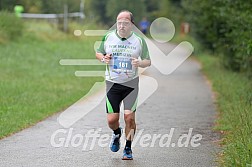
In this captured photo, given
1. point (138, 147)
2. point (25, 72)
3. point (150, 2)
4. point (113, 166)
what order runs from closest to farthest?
point (113, 166)
point (138, 147)
point (25, 72)
point (150, 2)

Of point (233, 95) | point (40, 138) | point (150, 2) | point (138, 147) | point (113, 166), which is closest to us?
point (113, 166)

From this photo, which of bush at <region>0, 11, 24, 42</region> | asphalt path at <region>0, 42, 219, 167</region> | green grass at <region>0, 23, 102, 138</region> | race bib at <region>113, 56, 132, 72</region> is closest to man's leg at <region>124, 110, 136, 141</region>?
asphalt path at <region>0, 42, 219, 167</region>

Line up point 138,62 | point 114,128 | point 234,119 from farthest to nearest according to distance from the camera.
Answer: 1. point 234,119
2. point 114,128
3. point 138,62

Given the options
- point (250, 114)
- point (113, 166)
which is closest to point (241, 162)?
point (113, 166)

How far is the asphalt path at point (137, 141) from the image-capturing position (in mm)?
9828

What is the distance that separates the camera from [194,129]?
13.3 metres

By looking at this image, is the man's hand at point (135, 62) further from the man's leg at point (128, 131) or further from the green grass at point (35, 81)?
the green grass at point (35, 81)

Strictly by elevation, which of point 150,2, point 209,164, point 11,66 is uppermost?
point 209,164

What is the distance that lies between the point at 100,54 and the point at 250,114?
145 inches

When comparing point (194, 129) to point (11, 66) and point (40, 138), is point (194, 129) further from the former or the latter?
point (11, 66)

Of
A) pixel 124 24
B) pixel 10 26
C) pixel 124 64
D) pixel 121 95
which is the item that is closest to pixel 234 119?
pixel 121 95

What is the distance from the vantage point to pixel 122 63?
9680 mm

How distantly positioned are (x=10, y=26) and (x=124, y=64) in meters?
25.8

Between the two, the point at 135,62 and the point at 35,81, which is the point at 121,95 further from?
the point at 35,81
